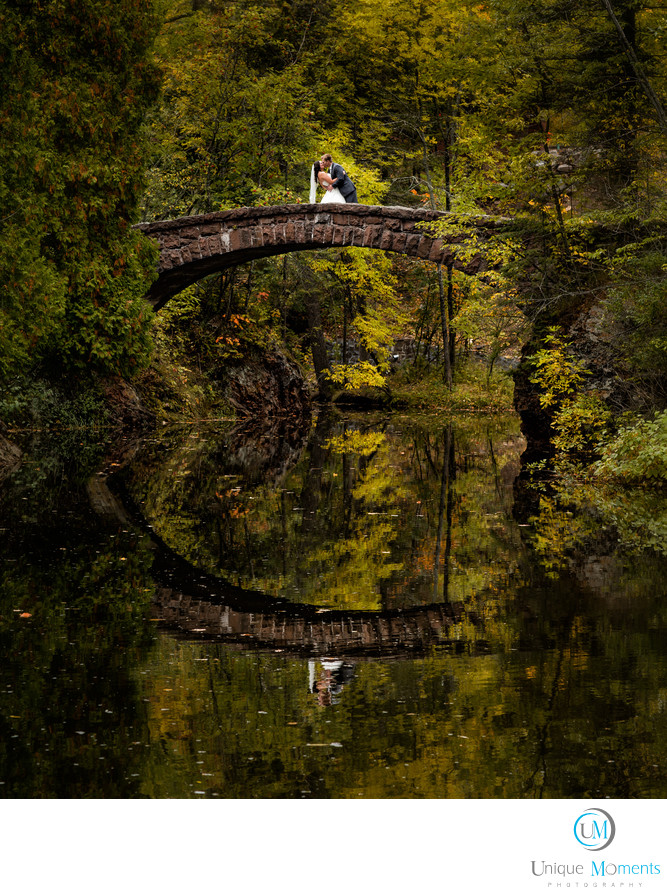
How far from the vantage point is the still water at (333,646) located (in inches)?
157

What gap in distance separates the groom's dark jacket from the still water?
38.8 feet

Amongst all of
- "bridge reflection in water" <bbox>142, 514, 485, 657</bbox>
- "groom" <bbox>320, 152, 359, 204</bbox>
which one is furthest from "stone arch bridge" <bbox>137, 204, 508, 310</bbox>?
"bridge reflection in water" <bbox>142, 514, 485, 657</bbox>

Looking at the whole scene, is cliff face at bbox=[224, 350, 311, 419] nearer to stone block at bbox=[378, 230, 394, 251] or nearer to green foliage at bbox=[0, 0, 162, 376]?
stone block at bbox=[378, 230, 394, 251]

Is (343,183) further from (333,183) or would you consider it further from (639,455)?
(639,455)

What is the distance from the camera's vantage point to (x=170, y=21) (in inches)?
1242

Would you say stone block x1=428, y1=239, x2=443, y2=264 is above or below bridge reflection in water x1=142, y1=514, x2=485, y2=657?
above

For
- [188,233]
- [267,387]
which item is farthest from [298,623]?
[267,387]

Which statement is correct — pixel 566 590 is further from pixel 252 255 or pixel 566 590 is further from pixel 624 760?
pixel 252 255

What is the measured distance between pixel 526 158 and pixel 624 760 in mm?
10847

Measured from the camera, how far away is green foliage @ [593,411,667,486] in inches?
451

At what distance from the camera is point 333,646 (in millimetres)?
5797

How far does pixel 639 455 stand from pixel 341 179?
496 inches

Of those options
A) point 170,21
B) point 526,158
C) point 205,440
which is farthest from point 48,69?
point 170,21

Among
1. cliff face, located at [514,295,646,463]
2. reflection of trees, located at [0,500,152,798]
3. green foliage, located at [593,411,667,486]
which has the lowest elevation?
reflection of trees, located at [0,500,152,798]
